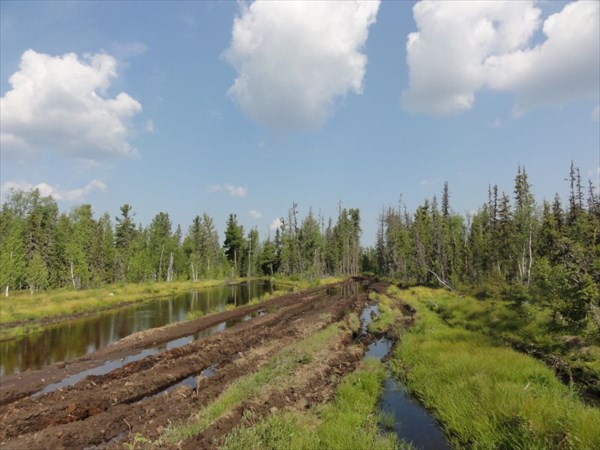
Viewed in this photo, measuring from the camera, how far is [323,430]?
10.1 meters

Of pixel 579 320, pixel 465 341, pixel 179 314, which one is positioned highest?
pixel 579 320

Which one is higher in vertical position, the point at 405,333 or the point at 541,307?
the point at 541,307

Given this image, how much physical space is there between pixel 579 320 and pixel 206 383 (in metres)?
18.9

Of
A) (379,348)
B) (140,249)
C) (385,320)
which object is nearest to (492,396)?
(379,348)

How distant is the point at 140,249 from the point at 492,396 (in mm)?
90858

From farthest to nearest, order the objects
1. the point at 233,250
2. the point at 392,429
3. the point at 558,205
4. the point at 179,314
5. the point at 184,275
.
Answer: the point at 233,250 → the point at 184,275 → the point at 558,205 → the point at 179,314 → the point at 392,429

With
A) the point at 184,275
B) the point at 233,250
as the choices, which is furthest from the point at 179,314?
the point at 233,250

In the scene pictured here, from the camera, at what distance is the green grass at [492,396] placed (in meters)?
8.73

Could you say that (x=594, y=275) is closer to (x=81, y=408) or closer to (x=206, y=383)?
(x=206, y=383)

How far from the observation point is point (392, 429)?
38.2ft

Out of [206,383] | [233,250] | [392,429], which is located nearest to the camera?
[392,429]

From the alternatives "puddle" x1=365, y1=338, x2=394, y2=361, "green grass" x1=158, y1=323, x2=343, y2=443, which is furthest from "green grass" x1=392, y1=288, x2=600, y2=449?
"green grass" x1=158, y1=323, x2=343, y2=443

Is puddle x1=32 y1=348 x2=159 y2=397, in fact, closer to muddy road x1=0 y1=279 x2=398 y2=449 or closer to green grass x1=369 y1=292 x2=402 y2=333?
muddy road x1=0 y1=279 x2=398 y2=449

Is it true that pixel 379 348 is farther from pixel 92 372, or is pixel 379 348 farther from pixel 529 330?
pixel 92 372
